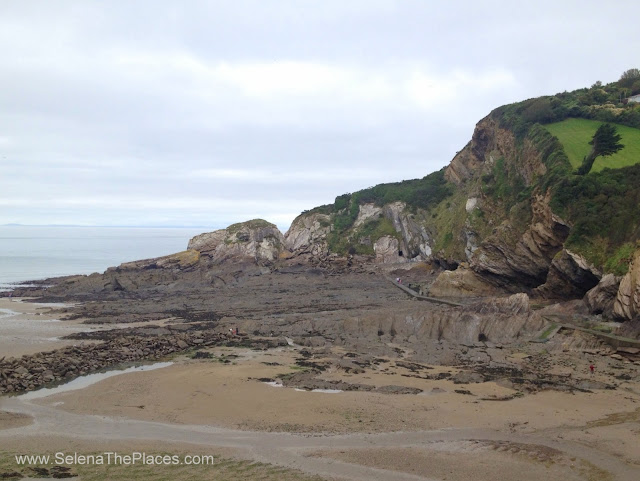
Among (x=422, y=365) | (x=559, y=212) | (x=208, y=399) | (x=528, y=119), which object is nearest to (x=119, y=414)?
(x=208, y=399)

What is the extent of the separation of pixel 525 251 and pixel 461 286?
20.2ft

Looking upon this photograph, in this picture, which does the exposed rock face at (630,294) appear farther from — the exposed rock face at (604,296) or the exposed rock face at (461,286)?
the exposed rock face at (461,286)

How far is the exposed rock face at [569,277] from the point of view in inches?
1220

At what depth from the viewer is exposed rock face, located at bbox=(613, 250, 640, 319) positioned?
961 inches

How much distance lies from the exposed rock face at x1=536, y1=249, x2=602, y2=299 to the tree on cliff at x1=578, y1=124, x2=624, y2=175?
8499 millimetres

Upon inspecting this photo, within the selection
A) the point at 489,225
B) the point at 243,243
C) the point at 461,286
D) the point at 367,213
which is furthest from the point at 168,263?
the point at 489,225

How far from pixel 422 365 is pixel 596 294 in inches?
487

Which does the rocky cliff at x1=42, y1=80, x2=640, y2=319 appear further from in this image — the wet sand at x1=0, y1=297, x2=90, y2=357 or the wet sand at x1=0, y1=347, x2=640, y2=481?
the wet sand at x1=0, y1=347, x2=640, y2=481

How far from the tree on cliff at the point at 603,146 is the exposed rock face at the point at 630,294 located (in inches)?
543

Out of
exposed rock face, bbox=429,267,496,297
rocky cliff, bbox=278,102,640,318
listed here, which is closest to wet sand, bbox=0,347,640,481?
rocky cliff, bbox=278,102,640,318

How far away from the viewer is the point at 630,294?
2484 centimetres

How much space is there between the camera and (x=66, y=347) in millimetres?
25484

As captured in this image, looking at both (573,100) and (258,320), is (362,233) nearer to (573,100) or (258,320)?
(573,100)

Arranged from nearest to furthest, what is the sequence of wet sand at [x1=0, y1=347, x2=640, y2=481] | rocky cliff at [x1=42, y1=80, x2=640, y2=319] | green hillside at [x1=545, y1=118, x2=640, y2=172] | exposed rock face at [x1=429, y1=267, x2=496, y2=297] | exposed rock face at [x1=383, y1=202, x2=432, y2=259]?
1. wet sand at [x1=0, y1=347, x2=640, y2=481]
2. rocky cliff at [x1=42, y1=80, x2=640, y2=319]
3. green hillside at [x1=545, y1=118, x2=640, y2=172]
4. exposed rock face at [x1=429, y1=267, x2=496, y2=297]
5. exposed rock face at [x1=383, y1=202, x2=432, y2=259]
